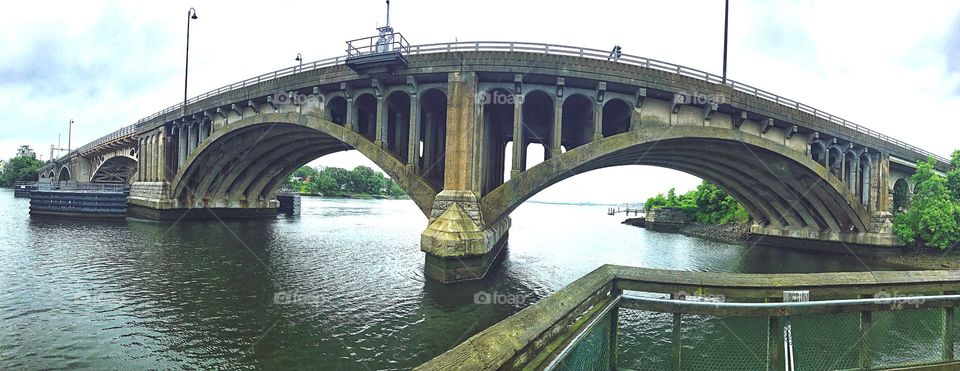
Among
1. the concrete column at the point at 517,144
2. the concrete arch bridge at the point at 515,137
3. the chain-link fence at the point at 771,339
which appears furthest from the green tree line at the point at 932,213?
the concrete column at the point at 517,144

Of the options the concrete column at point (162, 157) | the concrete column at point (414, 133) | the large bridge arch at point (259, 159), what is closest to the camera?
the concrete column at point (414, 133)

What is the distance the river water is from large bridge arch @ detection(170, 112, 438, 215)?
581 centimetres

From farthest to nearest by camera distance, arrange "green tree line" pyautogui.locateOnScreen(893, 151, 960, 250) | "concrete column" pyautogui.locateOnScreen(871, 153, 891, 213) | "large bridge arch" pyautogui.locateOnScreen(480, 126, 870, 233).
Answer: "concrete column" pyautogui.locateOnScreen(871, 153, 891, 213) → "green tree line" pyautogui.locateOnScreen(893, 151, 960, 250) → "large bridge arch" pyautogui.locateOnScreen(480, 126, 870, 233)

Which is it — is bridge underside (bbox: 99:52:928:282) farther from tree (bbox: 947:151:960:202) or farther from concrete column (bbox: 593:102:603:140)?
tree (bbox: 947:151:960:202)

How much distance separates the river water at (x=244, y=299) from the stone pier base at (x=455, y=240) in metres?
0.59

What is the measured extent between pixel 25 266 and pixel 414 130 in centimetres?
1706

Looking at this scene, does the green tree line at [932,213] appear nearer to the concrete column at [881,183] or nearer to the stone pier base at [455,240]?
the concrete column at [881,183]

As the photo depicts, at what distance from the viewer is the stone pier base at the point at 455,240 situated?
50.2 feet

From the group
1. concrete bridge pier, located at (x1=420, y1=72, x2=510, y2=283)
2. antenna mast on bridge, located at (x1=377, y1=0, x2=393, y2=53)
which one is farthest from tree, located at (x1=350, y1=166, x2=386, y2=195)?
concrete bridge pier, located at (x1=420, y1=72, x2=510, y2=283)

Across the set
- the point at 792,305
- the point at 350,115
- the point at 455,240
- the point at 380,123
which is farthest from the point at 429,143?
the point at 792,305

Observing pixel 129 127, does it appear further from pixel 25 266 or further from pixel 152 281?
pixel 152 281

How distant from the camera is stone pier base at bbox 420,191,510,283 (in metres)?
15.3

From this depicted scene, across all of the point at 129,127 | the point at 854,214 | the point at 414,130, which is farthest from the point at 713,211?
the point at 129,127

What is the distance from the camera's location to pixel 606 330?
4309 mm
